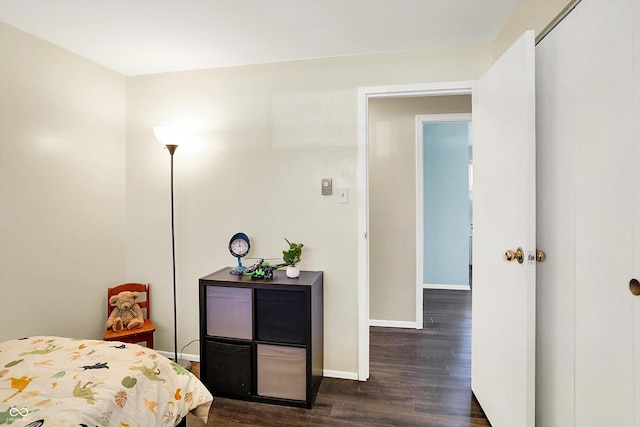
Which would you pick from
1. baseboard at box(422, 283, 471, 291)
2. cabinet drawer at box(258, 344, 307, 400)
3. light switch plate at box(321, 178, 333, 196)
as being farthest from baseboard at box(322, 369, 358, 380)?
baseboard at box(422, 283, 471, 291)

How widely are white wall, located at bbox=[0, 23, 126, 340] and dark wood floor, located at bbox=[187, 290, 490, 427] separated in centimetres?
129

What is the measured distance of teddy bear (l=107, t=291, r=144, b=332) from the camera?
8.66ft

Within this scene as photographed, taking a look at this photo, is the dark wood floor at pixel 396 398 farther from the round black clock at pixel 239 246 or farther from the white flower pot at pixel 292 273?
the round black clock at pixel 239 246

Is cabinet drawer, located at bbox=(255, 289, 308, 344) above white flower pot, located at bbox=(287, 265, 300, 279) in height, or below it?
below

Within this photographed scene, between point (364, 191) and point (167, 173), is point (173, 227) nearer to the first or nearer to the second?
point (167, 173)

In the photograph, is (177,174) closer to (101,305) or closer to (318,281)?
(101,305)

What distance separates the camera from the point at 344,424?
2037 millimetres

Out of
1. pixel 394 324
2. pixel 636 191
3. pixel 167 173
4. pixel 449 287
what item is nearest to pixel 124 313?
pixel 167 173

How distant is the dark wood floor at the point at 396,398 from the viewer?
207cm

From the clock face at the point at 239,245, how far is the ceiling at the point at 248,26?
1.38m

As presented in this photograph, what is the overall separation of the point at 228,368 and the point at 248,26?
2.27 metres

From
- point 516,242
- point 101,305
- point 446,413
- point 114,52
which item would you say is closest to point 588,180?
point 516,242

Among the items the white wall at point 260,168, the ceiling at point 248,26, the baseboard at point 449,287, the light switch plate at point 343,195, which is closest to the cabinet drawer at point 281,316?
the white wall at point 260,168

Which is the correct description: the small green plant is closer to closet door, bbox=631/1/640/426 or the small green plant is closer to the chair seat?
the chair seat
